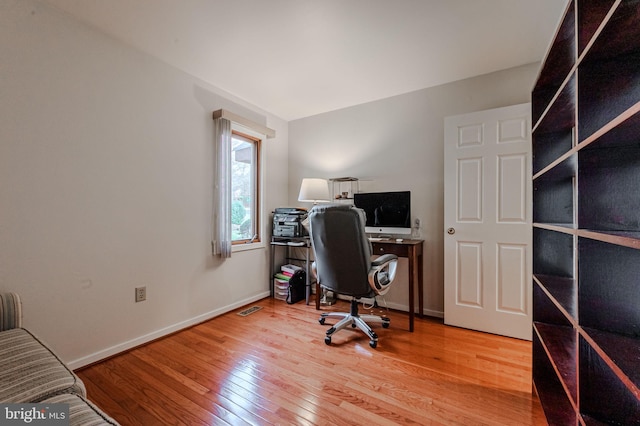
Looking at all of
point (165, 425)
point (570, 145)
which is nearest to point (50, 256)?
point (165, 425)

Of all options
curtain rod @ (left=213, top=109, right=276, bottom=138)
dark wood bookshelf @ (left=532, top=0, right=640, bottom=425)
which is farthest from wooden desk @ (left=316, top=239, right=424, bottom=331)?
curtain rod @ (left=213, top=109, right=276, bottom=138)

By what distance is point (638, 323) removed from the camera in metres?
0.82

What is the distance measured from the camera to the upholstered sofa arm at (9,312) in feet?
4.42

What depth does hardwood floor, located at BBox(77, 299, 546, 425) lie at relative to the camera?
1.36 m

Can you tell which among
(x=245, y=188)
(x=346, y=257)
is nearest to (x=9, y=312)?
(x=346, y=257)

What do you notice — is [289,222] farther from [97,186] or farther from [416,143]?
[97,186]

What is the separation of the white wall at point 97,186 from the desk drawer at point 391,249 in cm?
170

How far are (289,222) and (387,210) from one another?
119cm

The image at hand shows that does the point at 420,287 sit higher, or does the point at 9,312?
the point at 9,312

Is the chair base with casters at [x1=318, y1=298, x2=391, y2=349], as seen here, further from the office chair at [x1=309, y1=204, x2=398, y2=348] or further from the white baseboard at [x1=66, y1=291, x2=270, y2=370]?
the white baseboard at [x1=66, y1=291, x2=270, y2=370]

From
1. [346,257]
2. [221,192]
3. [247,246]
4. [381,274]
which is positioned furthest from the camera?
[247,246]

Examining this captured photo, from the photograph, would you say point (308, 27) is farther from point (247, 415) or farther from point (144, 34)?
point (247, 415)

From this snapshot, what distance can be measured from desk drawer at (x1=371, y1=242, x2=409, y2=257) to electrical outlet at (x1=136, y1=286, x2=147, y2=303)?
6.79 feet

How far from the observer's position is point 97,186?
187 centimetres
